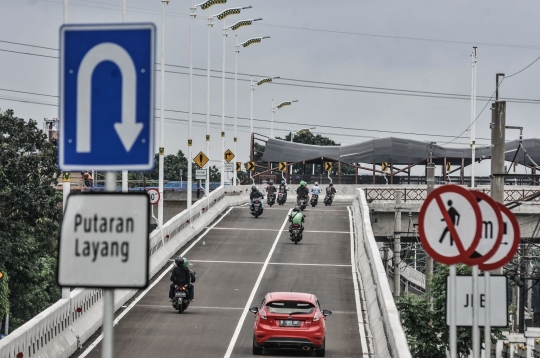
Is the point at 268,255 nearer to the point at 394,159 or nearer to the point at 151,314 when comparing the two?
the point at 151,314

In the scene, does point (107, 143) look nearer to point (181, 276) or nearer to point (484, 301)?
point (484, 301)

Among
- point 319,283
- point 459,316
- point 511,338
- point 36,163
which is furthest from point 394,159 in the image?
point 459,316

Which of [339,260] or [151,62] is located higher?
[151,62]

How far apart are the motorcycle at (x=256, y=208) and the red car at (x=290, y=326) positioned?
29285 mm

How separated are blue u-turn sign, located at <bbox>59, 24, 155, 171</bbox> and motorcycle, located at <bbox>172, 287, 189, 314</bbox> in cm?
1995

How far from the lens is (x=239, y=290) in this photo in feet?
98.8

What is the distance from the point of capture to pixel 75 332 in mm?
21438

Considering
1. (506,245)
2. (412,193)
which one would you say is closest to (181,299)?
(506,245)

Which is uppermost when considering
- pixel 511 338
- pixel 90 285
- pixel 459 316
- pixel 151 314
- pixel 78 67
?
pixel 78 67

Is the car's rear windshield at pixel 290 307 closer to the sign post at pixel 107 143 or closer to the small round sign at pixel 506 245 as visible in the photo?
the small round sign at pixel 506 245

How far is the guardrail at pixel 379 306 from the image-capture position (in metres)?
18.0

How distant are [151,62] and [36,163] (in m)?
37.0

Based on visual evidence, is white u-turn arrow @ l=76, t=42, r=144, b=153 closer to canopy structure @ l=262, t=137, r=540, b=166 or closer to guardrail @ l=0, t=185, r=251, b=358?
guardrail @ l=0, t=185, r=251, b=358

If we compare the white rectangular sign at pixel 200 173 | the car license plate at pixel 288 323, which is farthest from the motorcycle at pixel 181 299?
the white rectangular sign at pixel 200 173
